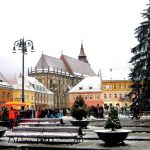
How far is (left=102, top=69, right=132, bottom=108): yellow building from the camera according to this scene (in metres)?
94.2

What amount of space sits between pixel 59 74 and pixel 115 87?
37432mm

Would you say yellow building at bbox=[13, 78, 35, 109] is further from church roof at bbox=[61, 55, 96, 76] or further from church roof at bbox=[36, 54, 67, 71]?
church roof at bbox=[61, 55, 96, 76]

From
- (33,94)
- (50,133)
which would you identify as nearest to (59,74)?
(33,94)

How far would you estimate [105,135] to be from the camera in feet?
52.7

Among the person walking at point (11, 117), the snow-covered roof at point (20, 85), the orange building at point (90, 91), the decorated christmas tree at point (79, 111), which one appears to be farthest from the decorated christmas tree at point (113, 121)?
the orange building at point (90, 91)

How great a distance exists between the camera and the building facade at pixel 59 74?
12086 cm

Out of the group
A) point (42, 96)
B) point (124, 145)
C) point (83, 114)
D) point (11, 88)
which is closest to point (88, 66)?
point (42, 96)

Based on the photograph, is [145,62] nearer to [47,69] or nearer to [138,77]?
[138,77]

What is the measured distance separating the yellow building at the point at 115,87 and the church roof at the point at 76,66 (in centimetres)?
4344

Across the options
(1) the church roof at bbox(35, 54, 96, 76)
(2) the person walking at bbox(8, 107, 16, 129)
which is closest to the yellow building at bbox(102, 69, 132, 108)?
(1) the church roof at bbox(35, 54, 96, 76)

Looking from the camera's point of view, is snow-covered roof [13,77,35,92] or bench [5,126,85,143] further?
snow-covered roof [13,77,35,92]

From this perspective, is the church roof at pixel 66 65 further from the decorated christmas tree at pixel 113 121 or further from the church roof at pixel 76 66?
the decorated christmas tree at pixel 113 121

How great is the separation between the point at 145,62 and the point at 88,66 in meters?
119

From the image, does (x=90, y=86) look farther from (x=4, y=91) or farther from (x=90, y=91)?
(x=4, y=91)
